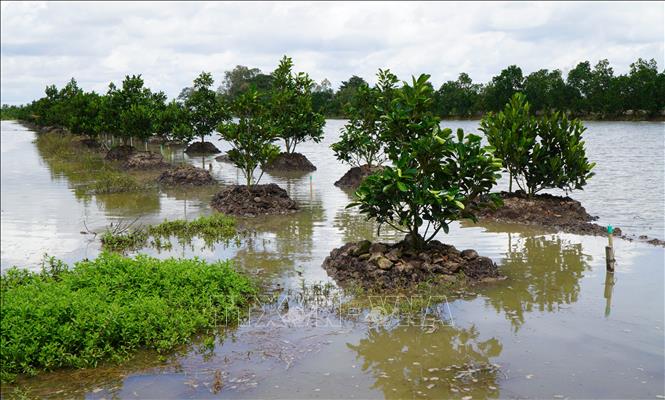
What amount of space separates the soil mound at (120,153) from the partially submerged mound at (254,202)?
63.0 ft

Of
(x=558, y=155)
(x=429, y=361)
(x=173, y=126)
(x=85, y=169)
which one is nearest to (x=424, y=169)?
(x=429, y=361)

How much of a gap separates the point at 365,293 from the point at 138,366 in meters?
5.12

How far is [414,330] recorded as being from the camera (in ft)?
35.2

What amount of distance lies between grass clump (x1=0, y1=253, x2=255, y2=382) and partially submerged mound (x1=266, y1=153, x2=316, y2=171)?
2451 centimetres

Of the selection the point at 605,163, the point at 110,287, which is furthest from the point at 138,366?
the point at 605,163

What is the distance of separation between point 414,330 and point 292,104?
25.0 meters

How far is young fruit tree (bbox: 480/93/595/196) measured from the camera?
66.6ft

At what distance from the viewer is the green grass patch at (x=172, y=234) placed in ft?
56.4

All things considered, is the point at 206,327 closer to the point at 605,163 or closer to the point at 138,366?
the point at 138,366

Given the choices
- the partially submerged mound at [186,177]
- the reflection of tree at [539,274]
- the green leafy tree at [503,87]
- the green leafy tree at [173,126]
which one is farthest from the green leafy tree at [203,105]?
the green leafy tree at [503,87]

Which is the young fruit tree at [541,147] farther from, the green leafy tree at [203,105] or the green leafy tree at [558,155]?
the green leafy tree at [203,105]

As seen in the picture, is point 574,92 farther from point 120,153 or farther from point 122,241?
point 122,241

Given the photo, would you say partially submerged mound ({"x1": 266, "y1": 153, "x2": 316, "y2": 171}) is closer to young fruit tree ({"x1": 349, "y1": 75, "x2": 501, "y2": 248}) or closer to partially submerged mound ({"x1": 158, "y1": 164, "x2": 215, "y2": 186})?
partially submerged mound ({"x1": 158, "y1": 164, "x2": 215, "y2": 186})

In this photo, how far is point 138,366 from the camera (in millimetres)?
9305
